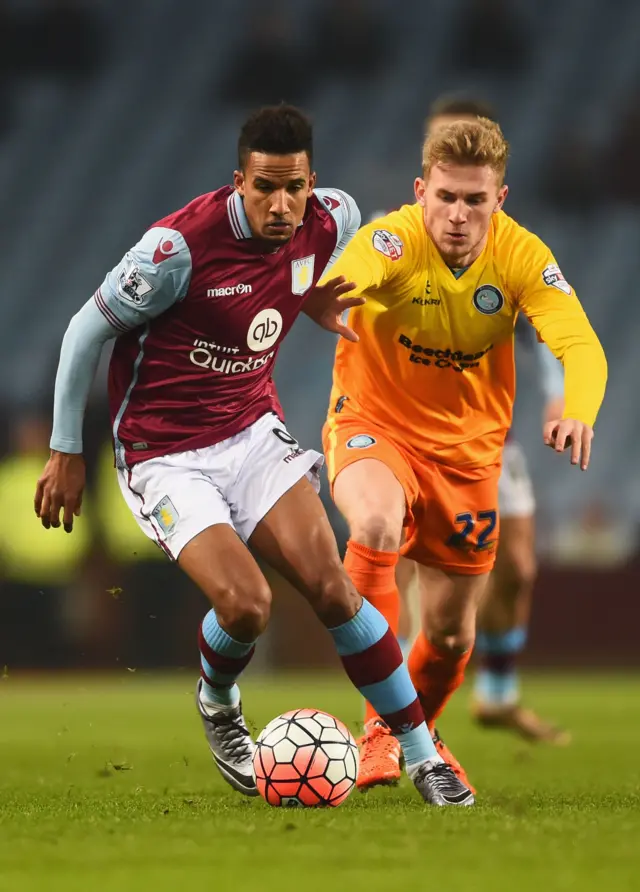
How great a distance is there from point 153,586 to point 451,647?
682 centimetres

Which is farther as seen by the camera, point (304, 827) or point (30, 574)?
point (30, 574)

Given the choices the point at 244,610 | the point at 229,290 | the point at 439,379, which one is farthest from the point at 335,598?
the point at 439,379

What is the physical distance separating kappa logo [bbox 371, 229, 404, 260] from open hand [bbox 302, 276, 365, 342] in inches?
11.7

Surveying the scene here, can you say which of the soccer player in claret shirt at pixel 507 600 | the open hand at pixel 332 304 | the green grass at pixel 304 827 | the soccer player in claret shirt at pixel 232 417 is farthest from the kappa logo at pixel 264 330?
the soccer player in claret shirt at pixel 507 600

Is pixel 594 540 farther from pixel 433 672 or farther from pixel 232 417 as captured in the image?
pixel 232 417

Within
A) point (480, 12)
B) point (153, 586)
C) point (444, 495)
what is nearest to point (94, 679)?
point (153, 586)

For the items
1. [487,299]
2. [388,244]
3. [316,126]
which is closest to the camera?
[388,244]

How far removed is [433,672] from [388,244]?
53.8 inches

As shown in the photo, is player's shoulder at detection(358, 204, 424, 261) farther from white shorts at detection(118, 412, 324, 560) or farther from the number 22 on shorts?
the number 22 on shorts

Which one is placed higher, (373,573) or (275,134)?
(275,134)

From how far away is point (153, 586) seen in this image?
36.9 feet

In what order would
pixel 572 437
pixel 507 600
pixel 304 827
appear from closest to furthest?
1. pixel 304 827
2. pixel 572 437
3. pixel 507 600

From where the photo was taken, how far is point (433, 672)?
4727mm

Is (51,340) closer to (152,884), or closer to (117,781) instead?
(117,781)
